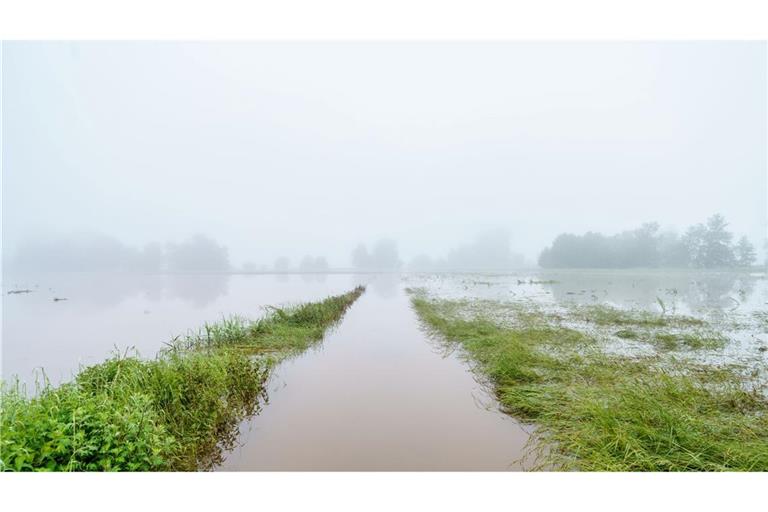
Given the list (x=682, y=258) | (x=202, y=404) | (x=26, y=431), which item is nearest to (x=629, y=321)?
(x=202, y=404)

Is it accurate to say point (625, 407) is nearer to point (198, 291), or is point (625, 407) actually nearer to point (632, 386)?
point (632, 386)

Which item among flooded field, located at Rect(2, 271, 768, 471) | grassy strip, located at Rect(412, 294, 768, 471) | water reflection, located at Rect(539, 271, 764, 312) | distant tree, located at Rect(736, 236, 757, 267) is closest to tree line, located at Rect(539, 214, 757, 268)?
distant tree, located at Rect(736, 236, 757, 267)

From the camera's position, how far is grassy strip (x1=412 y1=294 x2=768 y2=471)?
3.29 meters

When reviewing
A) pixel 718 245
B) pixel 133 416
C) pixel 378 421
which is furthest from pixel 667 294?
pixel 718 245

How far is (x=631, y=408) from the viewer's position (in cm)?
412

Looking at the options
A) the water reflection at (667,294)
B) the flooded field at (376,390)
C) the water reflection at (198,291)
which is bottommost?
the water reflection at (198,291)

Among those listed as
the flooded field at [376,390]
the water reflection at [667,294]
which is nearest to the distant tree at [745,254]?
the water reflection at [667,294]

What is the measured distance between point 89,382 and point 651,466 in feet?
23.7

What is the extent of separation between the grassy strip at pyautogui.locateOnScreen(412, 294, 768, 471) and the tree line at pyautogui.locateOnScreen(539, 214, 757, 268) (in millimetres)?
78976

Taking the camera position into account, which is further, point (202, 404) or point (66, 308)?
point (66, 308)

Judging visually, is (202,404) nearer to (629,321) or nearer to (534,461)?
(534,461)

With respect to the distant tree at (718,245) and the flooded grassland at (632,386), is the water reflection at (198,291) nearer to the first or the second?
the flooded grassland at (632,386)

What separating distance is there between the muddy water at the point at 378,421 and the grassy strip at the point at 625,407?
0.57 meters

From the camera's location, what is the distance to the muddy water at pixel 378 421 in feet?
12.7
